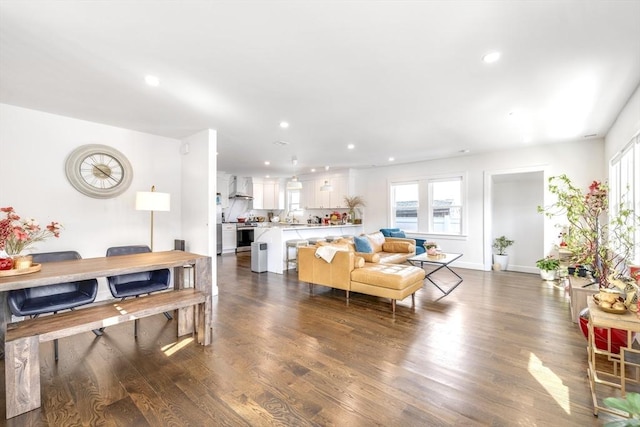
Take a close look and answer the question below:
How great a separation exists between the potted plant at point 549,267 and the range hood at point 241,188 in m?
7.93

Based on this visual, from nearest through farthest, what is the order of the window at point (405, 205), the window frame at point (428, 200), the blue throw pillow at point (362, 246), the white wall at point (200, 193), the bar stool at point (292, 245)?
the white wall at point (200, 193) → the blue throw pillow at point (362, 246) → the bar stool at point (292, 245) → the window frame at point (428, 200) → the window at point (405, 205)

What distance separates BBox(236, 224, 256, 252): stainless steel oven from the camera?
8961 millimetres

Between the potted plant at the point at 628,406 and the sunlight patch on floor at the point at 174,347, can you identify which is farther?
the sunlight patch on floor at the point at 174,347

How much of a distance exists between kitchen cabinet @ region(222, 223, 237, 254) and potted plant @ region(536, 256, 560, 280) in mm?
7783

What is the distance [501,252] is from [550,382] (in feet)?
15.7

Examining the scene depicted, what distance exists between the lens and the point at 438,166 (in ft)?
21.9

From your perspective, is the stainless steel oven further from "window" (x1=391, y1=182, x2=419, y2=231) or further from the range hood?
"window" (x1=391, y1=182, x2=419, y2=231)

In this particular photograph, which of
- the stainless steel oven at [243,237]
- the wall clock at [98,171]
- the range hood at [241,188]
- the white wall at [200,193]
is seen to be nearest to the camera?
the wall clock at [98,171]

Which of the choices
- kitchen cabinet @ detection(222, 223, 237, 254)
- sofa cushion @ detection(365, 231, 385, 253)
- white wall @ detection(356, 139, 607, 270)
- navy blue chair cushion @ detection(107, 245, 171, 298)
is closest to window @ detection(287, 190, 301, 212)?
kitchen cabinet @ detection(222, 223, 237, 254)

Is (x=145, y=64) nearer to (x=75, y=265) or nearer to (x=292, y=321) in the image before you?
(x=75, y=265)

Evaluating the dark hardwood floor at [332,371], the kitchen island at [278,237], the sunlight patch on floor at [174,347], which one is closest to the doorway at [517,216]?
the dark hardwood floor at [332,371]

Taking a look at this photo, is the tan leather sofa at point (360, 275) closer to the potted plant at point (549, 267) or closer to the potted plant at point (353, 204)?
the potted plant at point (549, 267)

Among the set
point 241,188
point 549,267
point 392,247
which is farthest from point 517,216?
point 241,188

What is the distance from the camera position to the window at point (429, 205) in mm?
6551
